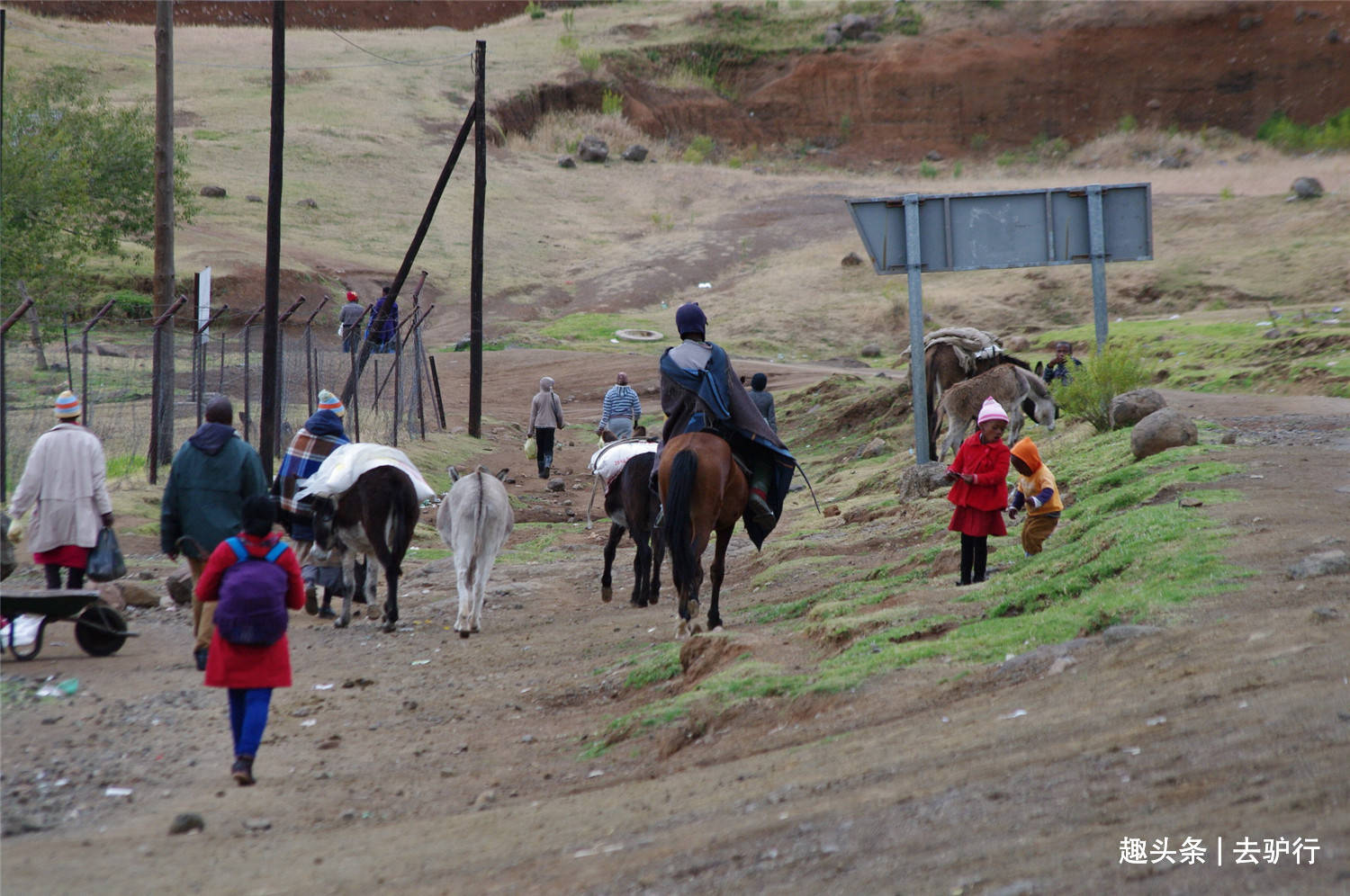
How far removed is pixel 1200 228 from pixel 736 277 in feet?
53.6

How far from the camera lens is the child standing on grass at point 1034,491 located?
33.0 ft

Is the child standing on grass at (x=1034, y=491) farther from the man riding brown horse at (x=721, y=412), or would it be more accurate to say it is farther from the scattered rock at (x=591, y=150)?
the scattered rock at (x=591, y=150)

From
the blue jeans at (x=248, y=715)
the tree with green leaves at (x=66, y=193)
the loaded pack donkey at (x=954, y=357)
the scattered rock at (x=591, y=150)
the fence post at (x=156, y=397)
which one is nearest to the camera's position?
the blue jeans at (x=248, y=715)

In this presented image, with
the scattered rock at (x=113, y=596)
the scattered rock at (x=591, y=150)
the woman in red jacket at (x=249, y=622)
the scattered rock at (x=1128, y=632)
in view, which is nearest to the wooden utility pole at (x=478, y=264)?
the scattered rock at (x=113, y=596)

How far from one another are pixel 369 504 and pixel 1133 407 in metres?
9.03

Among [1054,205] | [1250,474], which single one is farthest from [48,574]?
[1054,205]

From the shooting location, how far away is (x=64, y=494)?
10609mm

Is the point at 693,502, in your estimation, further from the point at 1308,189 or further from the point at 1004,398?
the point at 1308,189

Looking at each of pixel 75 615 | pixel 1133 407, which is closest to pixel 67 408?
pixel 75 615

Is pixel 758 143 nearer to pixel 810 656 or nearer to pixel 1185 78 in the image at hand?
pixel 1185 78

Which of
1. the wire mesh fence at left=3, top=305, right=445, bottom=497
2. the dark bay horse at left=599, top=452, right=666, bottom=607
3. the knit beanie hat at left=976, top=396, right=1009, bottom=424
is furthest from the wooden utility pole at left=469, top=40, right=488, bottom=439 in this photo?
the knit beanie hat at left=976, top=396, right=1009, bottom=424

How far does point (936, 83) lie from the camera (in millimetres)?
74188

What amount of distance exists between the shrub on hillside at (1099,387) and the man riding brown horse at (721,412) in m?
6.84

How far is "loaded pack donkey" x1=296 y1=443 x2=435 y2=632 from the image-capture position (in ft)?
38.6
